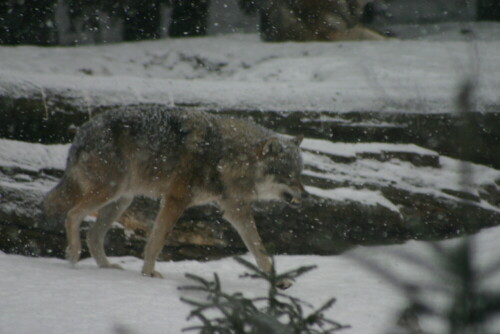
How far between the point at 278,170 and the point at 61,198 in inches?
78.4

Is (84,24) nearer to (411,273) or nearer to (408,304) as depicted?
(411,273)

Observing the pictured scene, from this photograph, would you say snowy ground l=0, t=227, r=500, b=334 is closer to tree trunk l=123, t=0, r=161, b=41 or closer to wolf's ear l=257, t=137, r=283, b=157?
wolf's ear l=257, t=137, r=283, b=157

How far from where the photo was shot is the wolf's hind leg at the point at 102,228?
5.46 metres

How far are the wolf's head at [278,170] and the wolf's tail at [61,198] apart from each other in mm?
1692

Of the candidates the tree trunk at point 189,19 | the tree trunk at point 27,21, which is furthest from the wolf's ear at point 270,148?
the tree trunk at point 189,19

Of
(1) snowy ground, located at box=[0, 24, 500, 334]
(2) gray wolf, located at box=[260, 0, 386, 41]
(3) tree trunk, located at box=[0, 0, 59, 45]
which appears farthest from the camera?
(2) gray wolf, located at box=[260, 0, 386, 41]

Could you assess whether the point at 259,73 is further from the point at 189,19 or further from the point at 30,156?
the point at 189,19

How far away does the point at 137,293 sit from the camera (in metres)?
4.06

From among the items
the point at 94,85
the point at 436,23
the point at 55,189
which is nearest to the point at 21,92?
the point at 94,85

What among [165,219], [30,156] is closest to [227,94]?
[30,156]

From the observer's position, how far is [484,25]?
1430 centimetres

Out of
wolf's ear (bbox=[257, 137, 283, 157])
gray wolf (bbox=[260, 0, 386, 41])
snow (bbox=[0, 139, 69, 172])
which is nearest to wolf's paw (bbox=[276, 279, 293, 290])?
wolf's ear (bbox=[257, 137, 283, 157])

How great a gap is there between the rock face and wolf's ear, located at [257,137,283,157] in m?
0.77

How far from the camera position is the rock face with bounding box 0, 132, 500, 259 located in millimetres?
5758
